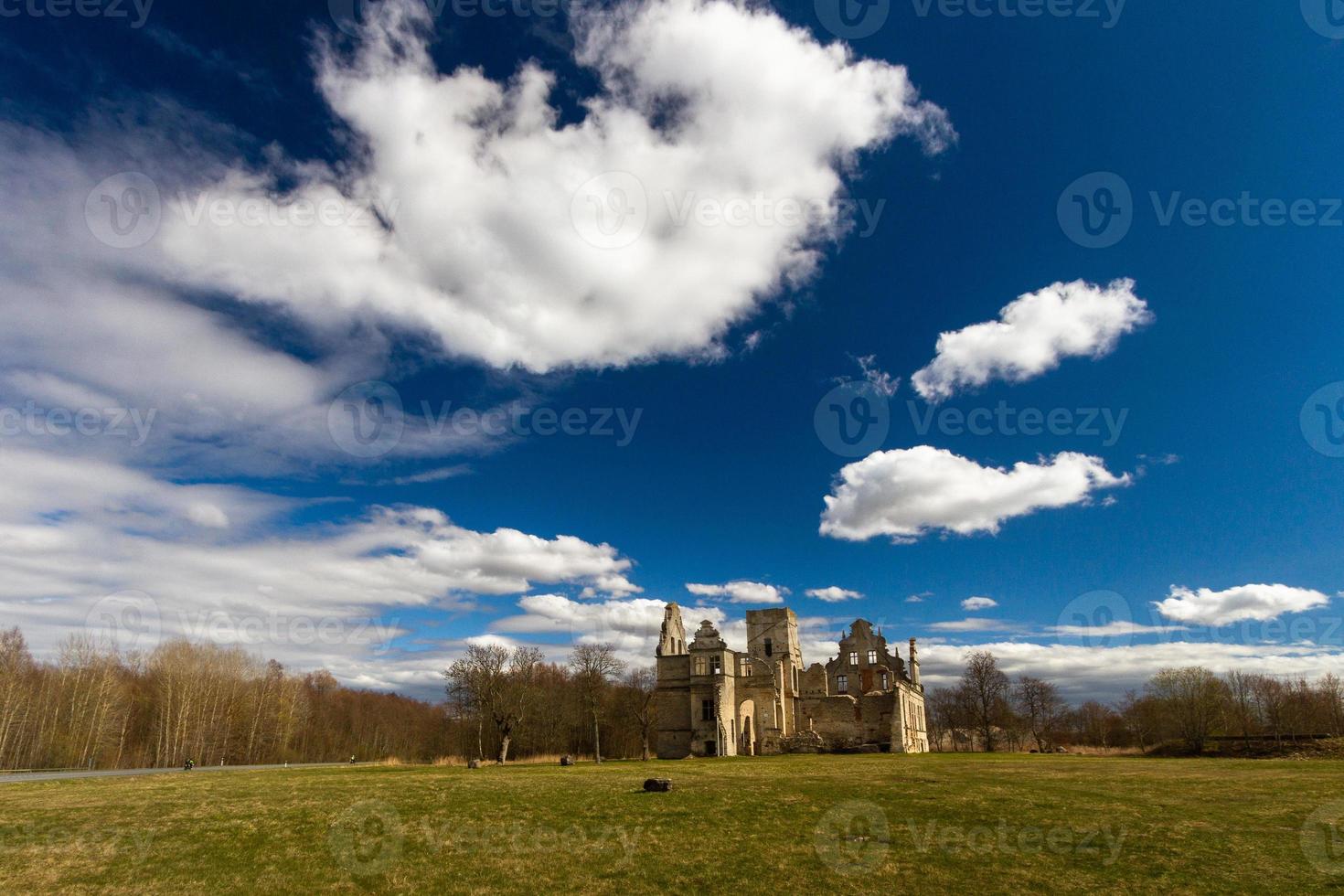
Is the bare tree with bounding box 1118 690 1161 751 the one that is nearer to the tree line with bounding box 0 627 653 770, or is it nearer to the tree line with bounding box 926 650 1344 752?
the tree line with bounding box 926 650 1344 752

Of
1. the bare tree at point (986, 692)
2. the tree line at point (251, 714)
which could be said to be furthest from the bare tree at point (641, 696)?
the bare tree at point (986, 692)

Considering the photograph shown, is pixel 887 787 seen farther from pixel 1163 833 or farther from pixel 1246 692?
pixel 1246 692

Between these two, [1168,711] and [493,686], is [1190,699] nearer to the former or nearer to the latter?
[1168,711]

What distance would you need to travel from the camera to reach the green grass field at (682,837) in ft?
52.6

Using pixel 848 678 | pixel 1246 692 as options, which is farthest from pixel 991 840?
pixel 1246 692

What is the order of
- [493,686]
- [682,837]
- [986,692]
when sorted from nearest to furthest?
[682,837] → [493,686] → [986,692]

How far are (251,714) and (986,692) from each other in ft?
301

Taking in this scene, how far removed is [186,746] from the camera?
246 ft

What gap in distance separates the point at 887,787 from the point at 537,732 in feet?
236

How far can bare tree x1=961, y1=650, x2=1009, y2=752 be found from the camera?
82.6 m

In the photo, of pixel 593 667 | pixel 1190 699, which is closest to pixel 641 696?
pixel 593 667

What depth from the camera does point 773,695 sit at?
6538 cm

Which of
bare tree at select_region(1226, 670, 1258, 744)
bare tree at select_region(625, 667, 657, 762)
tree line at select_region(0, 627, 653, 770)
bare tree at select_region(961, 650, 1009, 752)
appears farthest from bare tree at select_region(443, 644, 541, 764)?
bare tree at select_region(1226, 670, 1258, 744)

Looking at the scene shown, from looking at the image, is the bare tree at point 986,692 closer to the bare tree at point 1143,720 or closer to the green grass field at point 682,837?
the bare tree at point 1143,720
